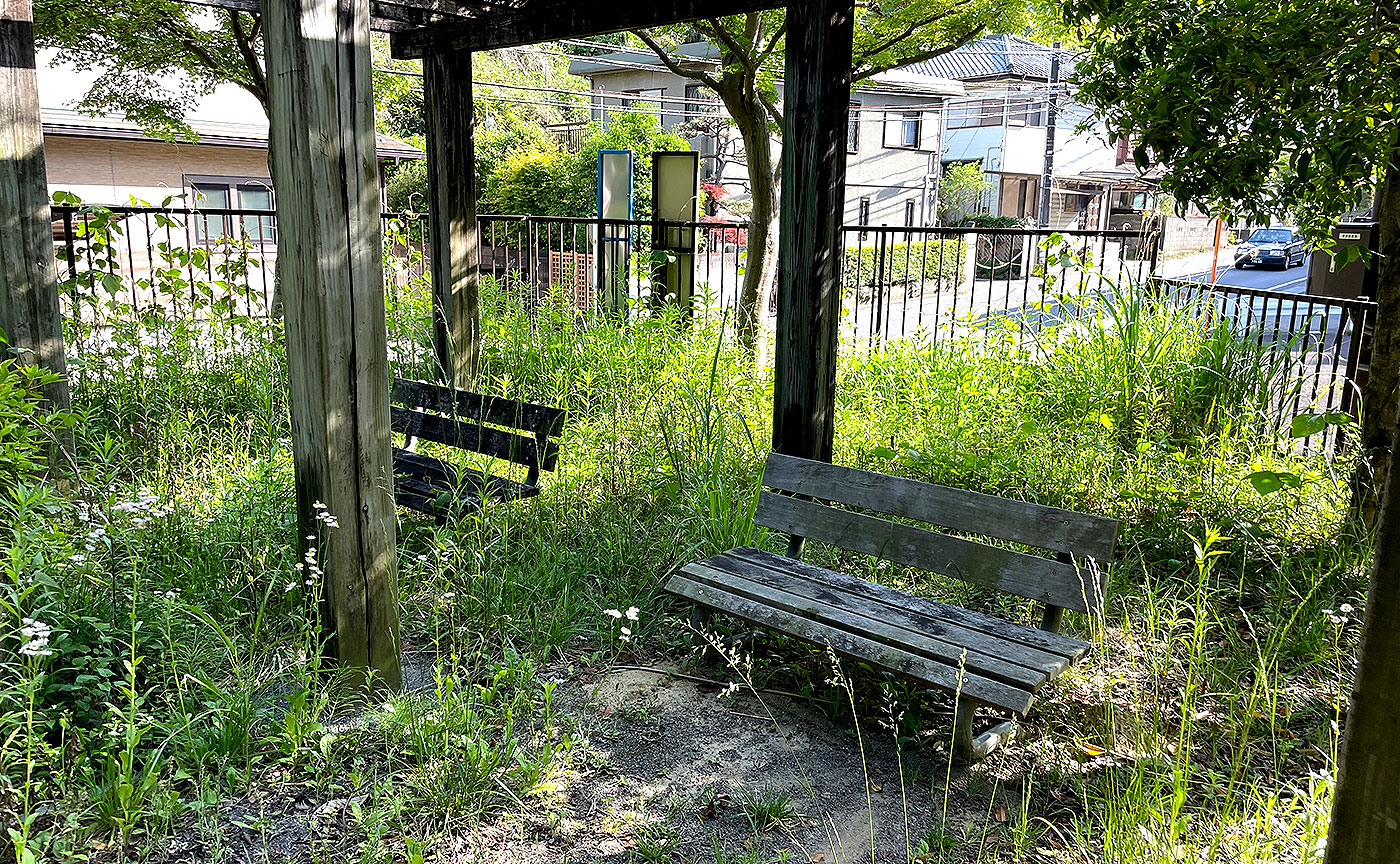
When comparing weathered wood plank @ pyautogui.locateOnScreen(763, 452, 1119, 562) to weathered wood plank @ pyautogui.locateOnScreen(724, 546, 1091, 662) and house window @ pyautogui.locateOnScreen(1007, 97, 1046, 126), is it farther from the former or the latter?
house window @ pyautogui.locateOnScreen(1007, 97, 1046, 126)

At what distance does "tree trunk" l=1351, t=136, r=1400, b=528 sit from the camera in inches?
167

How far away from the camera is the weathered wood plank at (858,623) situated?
2.93m

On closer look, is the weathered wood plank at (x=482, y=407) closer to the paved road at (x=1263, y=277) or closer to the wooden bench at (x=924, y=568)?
the wooden bench at (x=924, y=568)

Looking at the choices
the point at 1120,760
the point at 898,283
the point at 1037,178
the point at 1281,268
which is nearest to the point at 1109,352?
the point at 1120,760

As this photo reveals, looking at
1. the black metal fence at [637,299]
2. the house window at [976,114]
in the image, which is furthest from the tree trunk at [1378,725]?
the house window at [976,114]

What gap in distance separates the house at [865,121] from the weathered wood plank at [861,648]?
28886 millimetres

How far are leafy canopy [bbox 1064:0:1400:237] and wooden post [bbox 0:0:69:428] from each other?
4956mm

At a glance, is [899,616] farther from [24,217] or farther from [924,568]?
[24,217]

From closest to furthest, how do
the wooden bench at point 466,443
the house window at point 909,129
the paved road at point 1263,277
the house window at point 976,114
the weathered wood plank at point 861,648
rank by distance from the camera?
the weathered wood plank at point 861,648 < the wooden bench at point 466,443 < the paved road at point 1263,277 < the house window at point 909,129 < the house window at point 976,114

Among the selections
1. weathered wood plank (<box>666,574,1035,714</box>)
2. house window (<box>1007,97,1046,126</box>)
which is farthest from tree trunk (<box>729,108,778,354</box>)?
house window (<box>1007,97,1046,126</box>)

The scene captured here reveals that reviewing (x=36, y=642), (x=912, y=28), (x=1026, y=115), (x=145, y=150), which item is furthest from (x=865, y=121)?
(x=36, y=642)

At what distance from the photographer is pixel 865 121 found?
33.3 meters

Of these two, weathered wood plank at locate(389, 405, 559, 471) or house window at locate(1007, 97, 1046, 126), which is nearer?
weathered wood plank at locate(389, 405, 559, 471)

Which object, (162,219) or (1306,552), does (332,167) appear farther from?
(162,219)
